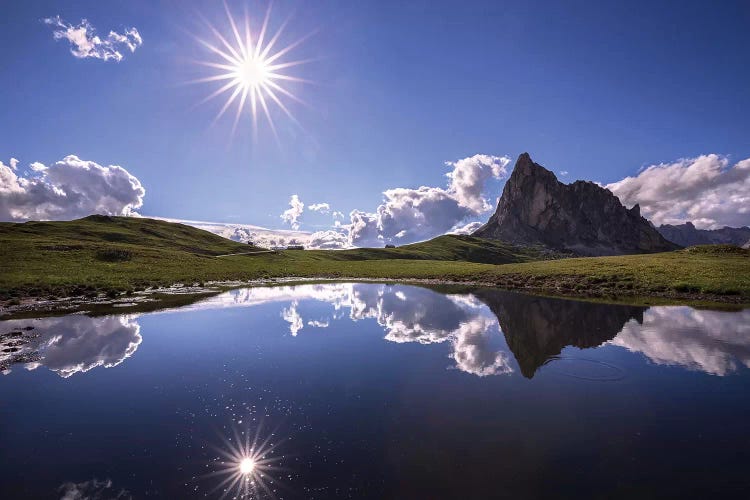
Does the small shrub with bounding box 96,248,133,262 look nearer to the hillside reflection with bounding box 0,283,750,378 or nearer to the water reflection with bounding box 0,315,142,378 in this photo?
the hillside reflection with bounding box 0,283,750,378

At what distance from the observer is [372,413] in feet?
37.4

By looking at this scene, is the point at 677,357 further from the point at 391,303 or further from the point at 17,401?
the point at 17,401

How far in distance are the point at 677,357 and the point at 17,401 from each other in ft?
94.1

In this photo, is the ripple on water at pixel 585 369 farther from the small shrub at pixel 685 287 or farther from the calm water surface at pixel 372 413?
the small shrub at pixel 685 287

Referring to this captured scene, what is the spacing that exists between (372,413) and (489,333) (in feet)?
47.9

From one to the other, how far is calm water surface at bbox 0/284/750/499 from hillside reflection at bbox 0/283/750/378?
203 mm

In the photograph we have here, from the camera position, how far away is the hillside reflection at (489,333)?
17.1m

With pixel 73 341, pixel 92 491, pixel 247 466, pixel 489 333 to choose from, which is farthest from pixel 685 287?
pixel 73 341

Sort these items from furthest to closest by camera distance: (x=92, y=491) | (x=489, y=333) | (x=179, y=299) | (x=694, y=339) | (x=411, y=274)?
(x=411, y=274) < (x=179, y=299) < (x=489, y=333) < (x=694, y=339) < (x=92, y=491)

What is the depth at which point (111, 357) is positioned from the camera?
17375mm

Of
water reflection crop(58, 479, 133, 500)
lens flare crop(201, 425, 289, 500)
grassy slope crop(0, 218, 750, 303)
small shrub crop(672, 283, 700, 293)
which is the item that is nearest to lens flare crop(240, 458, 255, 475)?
lens flare crop(201, 425, 289, 500)

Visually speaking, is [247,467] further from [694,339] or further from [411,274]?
[411,274]

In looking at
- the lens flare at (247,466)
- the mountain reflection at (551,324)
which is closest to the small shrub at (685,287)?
the mountain reflection at (551,324)

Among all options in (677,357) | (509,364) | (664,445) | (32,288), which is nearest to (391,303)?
(509,364)
